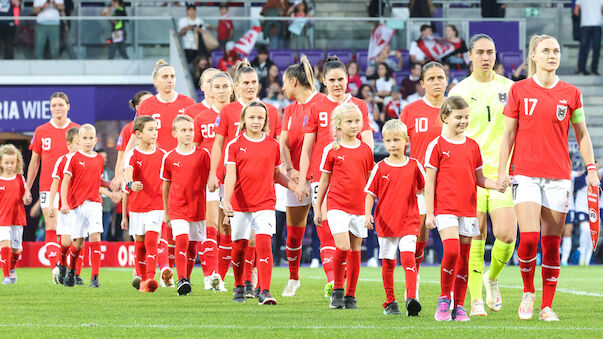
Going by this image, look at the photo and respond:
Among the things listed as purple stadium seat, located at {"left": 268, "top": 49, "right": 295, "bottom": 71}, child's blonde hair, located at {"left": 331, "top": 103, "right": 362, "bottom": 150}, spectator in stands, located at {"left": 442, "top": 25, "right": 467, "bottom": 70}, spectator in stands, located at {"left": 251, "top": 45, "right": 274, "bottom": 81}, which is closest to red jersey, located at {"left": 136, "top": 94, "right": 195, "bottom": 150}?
child's blonde hair, located at {"left": 331, "top": 103, "right": 362, "bottom": 150}

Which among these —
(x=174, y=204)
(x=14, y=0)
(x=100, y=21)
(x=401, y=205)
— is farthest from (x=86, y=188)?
(x=14, y=0)

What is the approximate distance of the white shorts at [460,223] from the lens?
27.2 feet

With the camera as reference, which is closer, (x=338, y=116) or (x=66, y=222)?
(x=338, y=116)

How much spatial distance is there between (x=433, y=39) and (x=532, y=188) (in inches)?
520

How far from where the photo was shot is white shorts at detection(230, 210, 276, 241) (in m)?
9.85

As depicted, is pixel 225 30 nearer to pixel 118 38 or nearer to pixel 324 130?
pixel 118 38

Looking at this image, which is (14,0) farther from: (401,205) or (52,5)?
(401,205)

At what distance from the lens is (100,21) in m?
20.7

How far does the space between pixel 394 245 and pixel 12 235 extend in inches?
285

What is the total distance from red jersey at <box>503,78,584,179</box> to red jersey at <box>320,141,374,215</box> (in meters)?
1.52

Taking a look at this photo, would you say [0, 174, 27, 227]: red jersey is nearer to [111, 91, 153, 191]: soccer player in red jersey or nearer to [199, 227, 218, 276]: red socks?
[111, 91, 153, 191]: soccer player in red jersey

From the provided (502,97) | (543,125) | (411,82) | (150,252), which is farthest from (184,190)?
(411,82)

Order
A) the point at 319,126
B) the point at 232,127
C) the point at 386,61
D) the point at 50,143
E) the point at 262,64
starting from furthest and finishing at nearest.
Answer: the point at 386,61 → the point at 262,64 → the point at 50,143 → the point at 232,127 → the point at 319,126

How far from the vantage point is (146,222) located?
12000 millimetres
